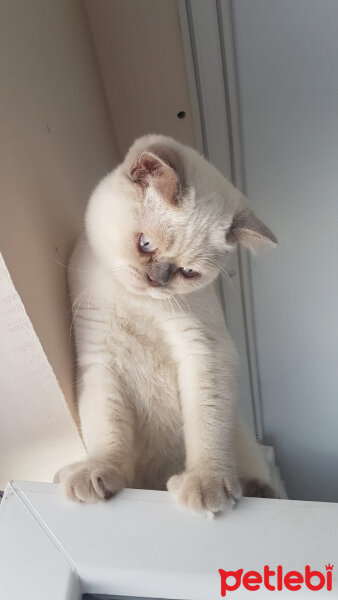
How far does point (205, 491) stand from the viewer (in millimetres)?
787

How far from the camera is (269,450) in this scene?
1825 mm

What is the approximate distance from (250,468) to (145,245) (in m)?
0.59

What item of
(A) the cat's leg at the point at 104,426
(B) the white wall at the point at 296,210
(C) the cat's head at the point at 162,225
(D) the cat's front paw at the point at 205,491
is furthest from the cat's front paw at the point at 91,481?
(B) the white wall at the point at 296,210

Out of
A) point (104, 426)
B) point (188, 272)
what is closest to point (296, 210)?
point (188, 272)

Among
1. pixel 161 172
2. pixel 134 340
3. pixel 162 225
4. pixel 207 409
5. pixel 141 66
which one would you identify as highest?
pixel 141 66

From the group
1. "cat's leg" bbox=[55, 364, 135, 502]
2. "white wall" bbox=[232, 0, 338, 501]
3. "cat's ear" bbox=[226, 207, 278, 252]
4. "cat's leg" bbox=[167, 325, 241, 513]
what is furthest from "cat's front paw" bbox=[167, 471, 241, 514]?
"white wall" bbox=[232, 0, 338, 501]

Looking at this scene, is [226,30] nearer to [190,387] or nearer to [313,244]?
[313,244]

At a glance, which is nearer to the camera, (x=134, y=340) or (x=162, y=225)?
(x=162, y=225)

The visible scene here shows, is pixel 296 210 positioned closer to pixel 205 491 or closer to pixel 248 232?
pixel 248 232

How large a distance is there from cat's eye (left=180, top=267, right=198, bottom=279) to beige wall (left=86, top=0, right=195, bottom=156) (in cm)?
57

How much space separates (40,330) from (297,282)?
961 millimetres

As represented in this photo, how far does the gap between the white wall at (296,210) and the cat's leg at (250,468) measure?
52cm

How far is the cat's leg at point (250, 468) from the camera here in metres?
1.08

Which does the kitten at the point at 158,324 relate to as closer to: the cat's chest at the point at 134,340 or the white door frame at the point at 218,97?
the cat's chest at the point at 134,340
